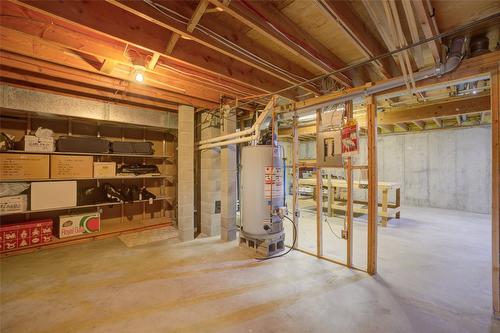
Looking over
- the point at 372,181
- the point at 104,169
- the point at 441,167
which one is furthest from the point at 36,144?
the point at 441,167

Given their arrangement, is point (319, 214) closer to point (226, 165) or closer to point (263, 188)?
point (263, 188)

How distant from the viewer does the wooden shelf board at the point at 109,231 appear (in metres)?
3.35

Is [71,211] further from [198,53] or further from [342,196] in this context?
[342,196]

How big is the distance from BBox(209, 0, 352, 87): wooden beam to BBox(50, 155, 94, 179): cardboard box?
348 cm

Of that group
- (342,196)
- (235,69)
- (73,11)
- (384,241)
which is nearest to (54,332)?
(73,11)

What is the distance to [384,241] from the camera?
3.73 metres

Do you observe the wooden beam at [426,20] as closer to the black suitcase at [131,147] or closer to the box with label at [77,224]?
the black suitcase at [131,147]

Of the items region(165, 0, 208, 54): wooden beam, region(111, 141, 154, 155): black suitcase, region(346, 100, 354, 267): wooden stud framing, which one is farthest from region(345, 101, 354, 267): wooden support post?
region(111, 141, 154, 155): black suitcase

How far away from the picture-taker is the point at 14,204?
10.4ft

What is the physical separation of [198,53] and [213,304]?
2.46 metres

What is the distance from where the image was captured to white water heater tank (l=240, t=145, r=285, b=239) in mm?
3139

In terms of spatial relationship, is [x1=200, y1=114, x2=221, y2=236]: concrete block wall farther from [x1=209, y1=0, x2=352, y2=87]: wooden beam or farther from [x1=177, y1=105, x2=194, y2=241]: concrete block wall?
[x1=209, y1=0, x2=352, y2=87]: wooden beam

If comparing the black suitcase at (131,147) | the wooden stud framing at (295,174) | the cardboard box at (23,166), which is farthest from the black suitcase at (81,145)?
the wooden stud framing at (295,174)

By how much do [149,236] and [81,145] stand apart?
1877 millimetres
